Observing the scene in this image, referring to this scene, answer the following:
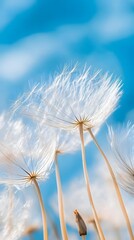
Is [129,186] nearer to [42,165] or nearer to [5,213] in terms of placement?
[42,165]

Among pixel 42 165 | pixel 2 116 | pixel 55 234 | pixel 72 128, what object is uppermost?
pixel 2 116

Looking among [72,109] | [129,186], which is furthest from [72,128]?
[129,186]

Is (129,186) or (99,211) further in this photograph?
(99,211)

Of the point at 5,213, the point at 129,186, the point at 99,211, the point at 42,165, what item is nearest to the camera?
the point at 42,165

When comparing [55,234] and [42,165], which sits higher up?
[42,165]

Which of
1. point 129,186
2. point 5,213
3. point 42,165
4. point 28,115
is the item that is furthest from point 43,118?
point 5,213

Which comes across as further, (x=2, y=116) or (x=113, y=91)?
(x=2, y=116)

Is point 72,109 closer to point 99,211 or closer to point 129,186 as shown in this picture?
point 129,186

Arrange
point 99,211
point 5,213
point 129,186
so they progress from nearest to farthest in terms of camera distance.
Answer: point 129,186 < point 5,213 < point 99,211

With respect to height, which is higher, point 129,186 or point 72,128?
point 72,128
